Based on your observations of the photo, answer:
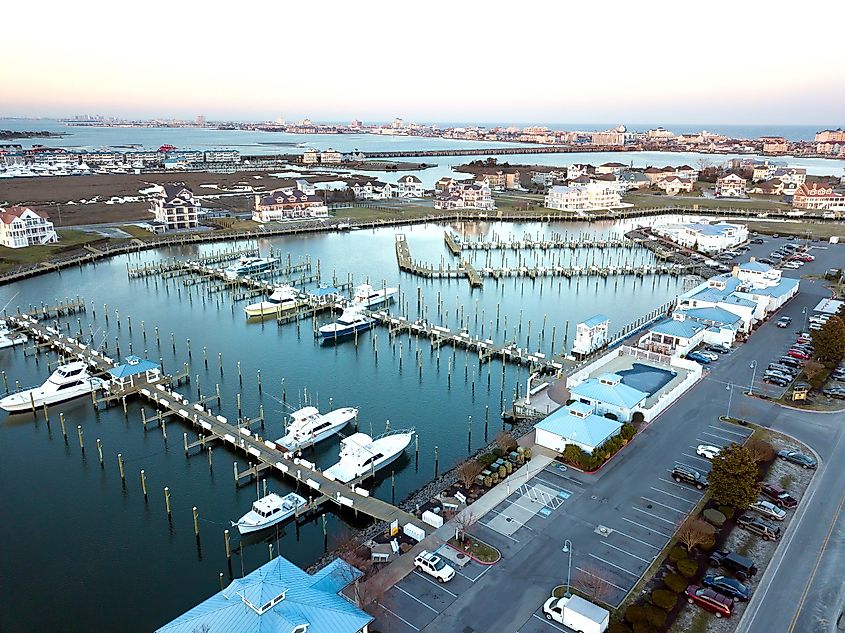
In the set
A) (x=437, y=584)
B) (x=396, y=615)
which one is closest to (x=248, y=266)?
(x=437, y=584)

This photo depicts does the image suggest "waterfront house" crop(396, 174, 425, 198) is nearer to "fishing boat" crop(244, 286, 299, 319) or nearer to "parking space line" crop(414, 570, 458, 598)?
"fishing boat" crop(244, 286, 299, 319)

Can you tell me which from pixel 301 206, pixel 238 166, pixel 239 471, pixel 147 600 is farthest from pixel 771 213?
pixel 238 166

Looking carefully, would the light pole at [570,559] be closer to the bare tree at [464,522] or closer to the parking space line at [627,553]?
the parking space line at [627,553]

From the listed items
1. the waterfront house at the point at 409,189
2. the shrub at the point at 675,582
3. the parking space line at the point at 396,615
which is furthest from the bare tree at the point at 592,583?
the waterfront house at the point at 409,189

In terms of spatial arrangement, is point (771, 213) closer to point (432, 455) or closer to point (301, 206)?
point (301, 206)

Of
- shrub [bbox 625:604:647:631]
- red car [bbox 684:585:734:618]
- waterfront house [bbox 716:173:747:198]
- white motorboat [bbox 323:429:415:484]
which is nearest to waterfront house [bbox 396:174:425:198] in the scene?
waterfront house [bbox 716:173:747:198]
